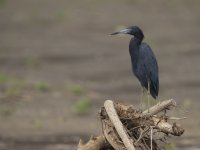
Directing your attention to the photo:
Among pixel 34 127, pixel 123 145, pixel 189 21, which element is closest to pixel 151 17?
pixel 189 21

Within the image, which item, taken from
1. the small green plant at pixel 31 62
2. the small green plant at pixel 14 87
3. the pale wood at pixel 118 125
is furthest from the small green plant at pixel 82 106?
the pale wood at pixel 118 125

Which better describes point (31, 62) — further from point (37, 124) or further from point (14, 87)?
Result: point (37, 124)

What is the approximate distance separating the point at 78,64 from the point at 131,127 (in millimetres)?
11533

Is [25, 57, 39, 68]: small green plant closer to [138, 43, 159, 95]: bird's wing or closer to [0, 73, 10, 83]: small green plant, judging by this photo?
[0, 73, 10, 83]: small green plant

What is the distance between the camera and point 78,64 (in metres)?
20.1

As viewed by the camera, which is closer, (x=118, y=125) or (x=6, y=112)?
(x=118, y=125)

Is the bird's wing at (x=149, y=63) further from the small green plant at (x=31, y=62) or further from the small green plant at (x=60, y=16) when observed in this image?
the small green plant at (x=60, y=16)

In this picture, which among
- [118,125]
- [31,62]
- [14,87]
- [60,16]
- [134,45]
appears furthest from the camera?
[60,16]

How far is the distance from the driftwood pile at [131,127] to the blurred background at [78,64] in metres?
4.31

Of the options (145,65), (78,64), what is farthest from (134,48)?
(78,64)

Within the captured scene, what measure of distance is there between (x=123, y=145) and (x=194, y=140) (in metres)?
6.18

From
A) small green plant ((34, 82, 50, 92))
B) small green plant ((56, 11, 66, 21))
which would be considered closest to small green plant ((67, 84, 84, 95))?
small green plant ((34, 82, 50, 92))

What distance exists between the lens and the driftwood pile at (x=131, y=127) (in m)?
8.24

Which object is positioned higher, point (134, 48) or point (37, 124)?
point (134, 48)
